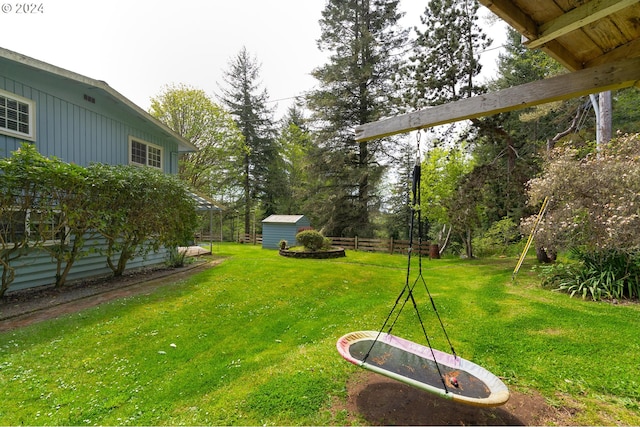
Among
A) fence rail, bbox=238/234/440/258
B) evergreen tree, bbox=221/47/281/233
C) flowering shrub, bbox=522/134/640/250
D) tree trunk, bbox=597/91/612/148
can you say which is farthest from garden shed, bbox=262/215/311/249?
tree trunk, bbox=597/91/612/148

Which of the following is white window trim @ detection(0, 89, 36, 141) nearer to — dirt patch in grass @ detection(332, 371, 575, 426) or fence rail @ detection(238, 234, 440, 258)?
dirt patch in grass @ detection(332, 371, 575, 426)

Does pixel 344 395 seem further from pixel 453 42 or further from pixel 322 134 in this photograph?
pixel 322 134

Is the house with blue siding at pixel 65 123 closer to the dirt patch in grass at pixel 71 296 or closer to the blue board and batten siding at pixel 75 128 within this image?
the blue board and batten siding at pixel 75 128

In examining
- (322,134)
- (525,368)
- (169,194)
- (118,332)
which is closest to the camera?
(525,368)

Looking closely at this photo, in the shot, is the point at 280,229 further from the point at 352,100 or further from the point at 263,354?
the point at 263,354

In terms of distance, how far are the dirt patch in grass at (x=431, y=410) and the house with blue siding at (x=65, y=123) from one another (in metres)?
6.92

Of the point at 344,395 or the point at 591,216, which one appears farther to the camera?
the point at 591,216

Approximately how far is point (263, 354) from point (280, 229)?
1318cm

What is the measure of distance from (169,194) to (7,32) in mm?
5346

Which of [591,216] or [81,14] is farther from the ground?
[81,14]

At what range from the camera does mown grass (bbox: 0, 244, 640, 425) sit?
261cm

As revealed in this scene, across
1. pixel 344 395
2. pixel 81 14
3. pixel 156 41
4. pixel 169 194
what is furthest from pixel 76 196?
pixel 156 41

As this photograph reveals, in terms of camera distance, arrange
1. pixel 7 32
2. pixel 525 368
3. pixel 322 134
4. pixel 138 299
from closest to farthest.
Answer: pixel 525 368
pixel 138 299
pixel 7 32
pixel 322 134

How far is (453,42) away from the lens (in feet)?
34.6
